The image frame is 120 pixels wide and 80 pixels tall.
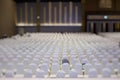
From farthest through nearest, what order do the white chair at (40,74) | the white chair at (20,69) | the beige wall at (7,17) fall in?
the beige wall at (7,17)
the white chair at (20,69)
the white chair at (40,74)

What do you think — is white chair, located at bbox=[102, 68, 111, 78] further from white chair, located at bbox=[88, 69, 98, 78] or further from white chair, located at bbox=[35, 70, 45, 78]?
white chair, located at bbox=[35, 70, 45, 78]

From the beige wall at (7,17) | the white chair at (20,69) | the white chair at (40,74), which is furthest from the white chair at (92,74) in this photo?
the beige wall at (7,17)

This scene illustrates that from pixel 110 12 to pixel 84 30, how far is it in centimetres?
316

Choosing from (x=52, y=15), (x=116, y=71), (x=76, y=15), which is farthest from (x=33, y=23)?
(x=116, y=71)

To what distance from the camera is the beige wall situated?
21500 mm

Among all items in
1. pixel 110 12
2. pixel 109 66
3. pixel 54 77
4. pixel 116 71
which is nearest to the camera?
pixel 54 77

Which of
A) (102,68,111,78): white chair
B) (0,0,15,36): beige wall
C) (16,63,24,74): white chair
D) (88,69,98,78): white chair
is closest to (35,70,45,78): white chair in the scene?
(16,63,24,74): white chair

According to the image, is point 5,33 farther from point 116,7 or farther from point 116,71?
point 116,71

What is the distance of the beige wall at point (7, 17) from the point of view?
21.5 metres

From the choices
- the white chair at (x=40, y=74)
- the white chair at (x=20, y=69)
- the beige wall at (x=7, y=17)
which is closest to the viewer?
the white chair at (x=40, y=74)

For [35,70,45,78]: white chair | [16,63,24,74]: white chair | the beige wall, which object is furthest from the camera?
the beige wall

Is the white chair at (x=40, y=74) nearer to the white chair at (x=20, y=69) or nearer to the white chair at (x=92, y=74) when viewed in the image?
the white chair at (x=20, y=69)

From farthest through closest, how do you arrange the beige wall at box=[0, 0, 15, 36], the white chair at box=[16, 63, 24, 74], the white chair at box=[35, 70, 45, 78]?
1. the beige wall at box=[0, 0, 15, 36]
2. the white chair at box=[16, 63, 24, 74]
3. the white chair at box=[35, 70, 45, 78]

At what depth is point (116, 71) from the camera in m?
6.11
